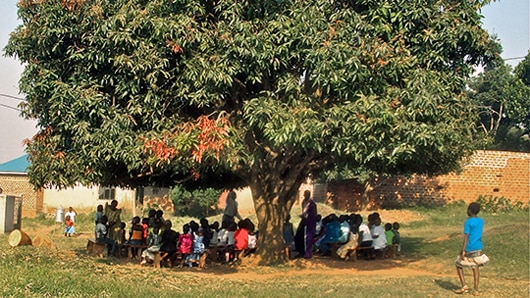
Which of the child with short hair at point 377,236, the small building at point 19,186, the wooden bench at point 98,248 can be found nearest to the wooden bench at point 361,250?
the child with short hair at point 377,236

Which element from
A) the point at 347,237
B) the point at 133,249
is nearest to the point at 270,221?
the point at 347,237

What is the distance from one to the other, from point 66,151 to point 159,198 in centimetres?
2365

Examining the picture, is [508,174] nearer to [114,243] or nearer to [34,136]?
[114,243]

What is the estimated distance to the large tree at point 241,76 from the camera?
10.1 metres

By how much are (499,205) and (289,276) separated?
1999cm

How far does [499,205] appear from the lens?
29.9 meters

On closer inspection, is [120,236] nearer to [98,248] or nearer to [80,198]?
[98,248]

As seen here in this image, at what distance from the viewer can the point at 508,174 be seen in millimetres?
30453

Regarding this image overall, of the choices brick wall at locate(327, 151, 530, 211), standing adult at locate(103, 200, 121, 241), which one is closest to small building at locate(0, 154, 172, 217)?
brick wall at locate(327, 151, 530, 211)

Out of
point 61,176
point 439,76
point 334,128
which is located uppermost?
point 439,76

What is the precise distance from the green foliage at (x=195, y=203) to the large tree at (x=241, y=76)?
21339 millimetres

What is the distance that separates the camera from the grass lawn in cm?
912

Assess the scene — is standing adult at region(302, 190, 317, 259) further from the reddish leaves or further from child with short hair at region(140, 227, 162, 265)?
the reddish leaves

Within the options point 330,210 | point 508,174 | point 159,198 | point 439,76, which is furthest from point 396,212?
point 439,76
